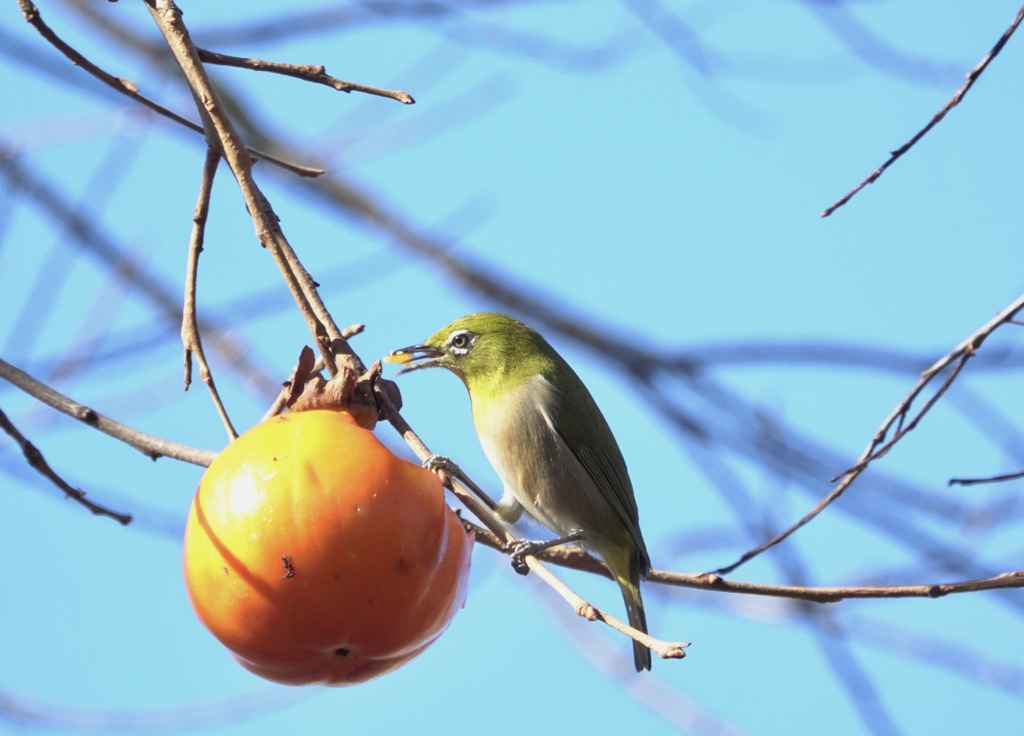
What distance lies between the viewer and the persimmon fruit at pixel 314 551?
2.10m

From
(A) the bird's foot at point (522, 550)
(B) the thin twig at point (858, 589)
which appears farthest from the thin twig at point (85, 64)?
(B) the thin twig at point (858, 589)

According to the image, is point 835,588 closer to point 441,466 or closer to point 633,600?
point 441,466

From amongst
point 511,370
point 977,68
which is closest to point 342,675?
point 977,68

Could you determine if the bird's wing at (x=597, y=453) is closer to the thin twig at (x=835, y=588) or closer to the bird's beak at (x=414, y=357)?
the bird's beak at (x=414, y=357)

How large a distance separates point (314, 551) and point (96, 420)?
64cm

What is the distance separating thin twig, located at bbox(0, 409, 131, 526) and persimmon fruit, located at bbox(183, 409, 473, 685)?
1.57 ft

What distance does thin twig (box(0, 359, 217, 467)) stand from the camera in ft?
7.70

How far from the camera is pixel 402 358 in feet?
14.9

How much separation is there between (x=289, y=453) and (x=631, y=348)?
2830 mm

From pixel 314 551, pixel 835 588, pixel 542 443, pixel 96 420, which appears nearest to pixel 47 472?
pixel 96 420

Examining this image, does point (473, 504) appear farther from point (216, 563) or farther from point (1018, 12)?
point (1018, 12)

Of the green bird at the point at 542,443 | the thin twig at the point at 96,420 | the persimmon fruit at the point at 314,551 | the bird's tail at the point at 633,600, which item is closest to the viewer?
the persimmon fruit at the point at 314,551

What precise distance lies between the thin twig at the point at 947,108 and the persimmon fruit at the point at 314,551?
1465mm

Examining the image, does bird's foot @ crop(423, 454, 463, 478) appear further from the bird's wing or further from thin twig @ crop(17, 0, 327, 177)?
the bird's wing
